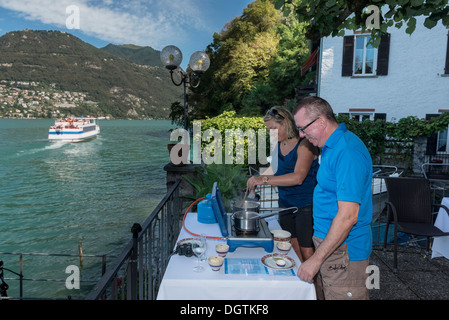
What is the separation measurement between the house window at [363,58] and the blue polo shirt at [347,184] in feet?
56.1

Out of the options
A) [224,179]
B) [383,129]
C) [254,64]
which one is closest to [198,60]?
[224,179]

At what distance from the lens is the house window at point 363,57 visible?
1658 cm

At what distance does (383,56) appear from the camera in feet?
54.4

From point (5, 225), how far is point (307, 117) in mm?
27382

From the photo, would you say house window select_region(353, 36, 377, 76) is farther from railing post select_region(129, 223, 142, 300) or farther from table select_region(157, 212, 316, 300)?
railing post select_region(129, 223, 142, 300)

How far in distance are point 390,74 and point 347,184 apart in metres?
17.6

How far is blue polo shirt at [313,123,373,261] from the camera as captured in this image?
77.6 inches

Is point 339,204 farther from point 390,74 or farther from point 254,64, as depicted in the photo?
point 254,64

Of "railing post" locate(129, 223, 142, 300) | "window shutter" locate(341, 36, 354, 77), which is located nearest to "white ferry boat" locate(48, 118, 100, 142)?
"window shutter" locate(341, 36, 354, 77)

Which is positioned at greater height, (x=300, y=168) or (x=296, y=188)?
(x=300, y=168)

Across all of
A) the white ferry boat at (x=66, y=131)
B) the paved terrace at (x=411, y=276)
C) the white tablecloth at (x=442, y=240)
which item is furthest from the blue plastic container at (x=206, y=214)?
the white ferry boat at (x=66, y=131)

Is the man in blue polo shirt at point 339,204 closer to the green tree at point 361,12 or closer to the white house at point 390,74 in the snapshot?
the green tree at point 361,12

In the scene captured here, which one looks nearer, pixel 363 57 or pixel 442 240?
A: pixel 442 240

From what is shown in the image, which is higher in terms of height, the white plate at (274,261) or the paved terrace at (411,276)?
the white plate at (274,261)
